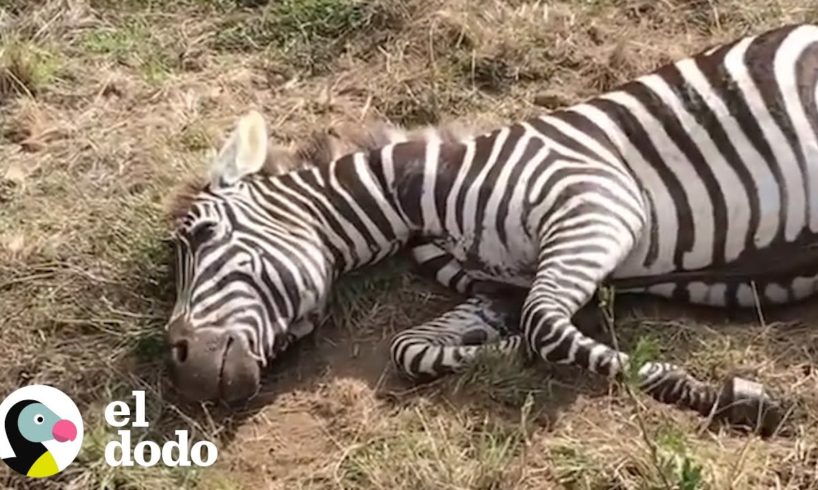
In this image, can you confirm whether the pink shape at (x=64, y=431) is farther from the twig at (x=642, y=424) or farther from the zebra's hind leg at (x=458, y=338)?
the twig at (x=642, y=424)

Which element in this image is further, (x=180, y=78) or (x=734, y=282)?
(x=180, y=78)

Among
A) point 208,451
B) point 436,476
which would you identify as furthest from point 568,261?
point 208,451

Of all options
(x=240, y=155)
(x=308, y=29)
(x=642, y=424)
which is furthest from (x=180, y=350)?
(x=308, y=29)

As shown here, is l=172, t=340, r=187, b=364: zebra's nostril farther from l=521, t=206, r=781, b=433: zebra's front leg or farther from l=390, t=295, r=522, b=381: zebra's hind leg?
l=521, t=206, r=781, b=433: zebra's front leg

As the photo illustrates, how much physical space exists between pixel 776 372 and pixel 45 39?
11.9ft

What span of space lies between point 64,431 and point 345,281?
3.65ft

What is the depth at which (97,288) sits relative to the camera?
5.36 meters

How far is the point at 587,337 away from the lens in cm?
487

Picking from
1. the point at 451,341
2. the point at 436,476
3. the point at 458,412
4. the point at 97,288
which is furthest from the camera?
the point at 97,288

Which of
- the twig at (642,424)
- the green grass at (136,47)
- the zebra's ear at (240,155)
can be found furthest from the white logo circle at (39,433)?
the green grass at (136,47)

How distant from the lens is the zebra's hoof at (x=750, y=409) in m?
4.50

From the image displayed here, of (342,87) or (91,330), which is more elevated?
(342,87)

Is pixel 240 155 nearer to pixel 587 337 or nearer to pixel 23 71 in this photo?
pixel 587 337

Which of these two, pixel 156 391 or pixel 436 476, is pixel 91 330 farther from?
pixel 436 476
